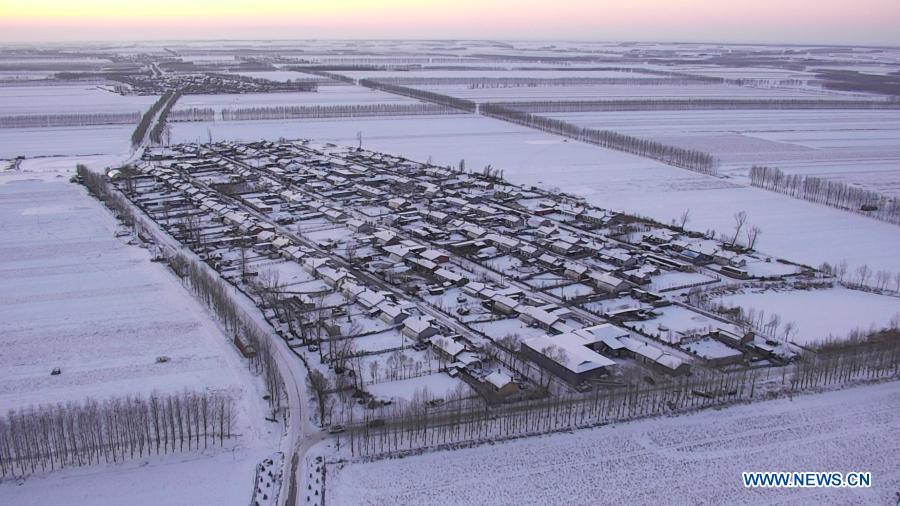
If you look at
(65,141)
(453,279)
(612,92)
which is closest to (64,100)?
(65,141)

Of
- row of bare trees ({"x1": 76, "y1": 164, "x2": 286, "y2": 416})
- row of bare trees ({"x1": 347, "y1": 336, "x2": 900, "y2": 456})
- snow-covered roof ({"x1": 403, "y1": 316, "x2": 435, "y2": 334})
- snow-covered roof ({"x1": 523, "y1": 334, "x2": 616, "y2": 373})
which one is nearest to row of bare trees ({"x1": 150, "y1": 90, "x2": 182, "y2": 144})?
row of bare trees ({"x1": 76, "y1": 164, "x2": 286, "y2": 416})

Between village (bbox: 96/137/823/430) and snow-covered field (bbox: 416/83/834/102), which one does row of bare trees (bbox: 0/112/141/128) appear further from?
snow-covered field (bbox: 416/83/834/102)

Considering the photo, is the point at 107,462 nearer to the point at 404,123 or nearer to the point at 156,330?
the point at 156,330

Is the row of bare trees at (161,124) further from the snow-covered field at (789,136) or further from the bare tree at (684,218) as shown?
the bare tree at (684,218)

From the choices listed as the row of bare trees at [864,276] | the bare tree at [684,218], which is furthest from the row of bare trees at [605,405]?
the bare tree at [684,218]

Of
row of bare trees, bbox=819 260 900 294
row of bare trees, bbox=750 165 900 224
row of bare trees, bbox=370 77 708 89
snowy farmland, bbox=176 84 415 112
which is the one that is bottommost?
row of bare trees, bbox=819 260 900 294

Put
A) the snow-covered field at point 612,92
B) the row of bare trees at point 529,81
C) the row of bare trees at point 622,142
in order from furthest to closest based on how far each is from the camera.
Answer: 1. the row of bare trees at point 529,81
2. the snow-covered field at point 612,92
3. the row of bare trees at point 622,142

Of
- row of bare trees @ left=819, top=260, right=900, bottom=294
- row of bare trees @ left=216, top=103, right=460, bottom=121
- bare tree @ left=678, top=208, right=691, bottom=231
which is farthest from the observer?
row of bare trees @ left=216, top=103, right=460, bottom=121
